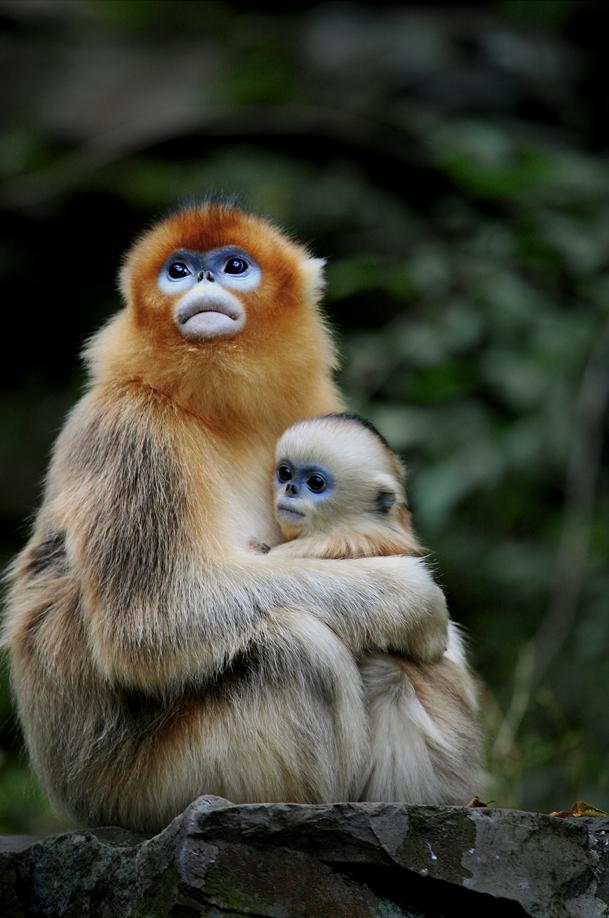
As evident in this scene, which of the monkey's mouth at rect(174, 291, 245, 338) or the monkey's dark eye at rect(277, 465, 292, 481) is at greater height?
the monkey's mouth at rect(174, 291, 245, 338)

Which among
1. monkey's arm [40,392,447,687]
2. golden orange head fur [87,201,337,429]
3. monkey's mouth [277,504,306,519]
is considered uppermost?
golden orange head fur [87,201,337,429]

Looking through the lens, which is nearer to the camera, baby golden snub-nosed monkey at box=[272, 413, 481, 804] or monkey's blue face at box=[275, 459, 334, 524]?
baby golden snub-nosed monkey at box=[272, 413, 481, 804]

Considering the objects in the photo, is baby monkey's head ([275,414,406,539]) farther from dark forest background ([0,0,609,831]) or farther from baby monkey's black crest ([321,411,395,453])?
dark forest background ([0,0,609,831])

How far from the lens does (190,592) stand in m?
3.20

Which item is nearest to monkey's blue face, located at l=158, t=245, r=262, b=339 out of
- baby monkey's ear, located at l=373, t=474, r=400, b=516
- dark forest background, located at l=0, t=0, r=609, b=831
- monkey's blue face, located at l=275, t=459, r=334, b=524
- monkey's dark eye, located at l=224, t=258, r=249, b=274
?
monkey's dark eye, located at l=224, t=258, r=249, b=274

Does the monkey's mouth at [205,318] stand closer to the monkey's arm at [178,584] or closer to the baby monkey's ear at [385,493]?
the monkey's arm at [178,584]

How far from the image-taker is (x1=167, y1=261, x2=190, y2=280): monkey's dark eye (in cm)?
361

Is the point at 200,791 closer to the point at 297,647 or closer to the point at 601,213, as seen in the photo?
the point at 297,647

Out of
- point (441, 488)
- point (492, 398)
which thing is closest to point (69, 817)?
point (441, 488)

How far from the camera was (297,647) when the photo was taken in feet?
10.4

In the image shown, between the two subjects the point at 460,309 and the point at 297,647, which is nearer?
the point at 297,647

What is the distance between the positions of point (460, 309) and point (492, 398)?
433 mm

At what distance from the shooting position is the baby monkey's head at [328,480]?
3441 mm

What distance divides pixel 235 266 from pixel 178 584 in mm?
983
